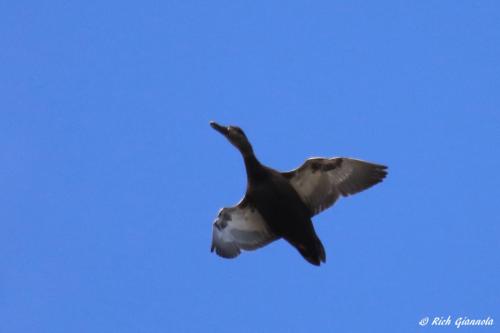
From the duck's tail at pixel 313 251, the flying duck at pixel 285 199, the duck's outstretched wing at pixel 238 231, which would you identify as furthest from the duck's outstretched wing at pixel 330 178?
the duck's outstretched wing at pixel 238 231

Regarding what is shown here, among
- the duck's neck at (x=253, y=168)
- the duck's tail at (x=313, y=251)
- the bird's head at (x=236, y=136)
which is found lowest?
the duck's tail at (x=313, y=251)

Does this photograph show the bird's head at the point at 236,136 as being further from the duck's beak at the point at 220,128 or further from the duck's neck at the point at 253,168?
the duck's neck at the point at 253,168

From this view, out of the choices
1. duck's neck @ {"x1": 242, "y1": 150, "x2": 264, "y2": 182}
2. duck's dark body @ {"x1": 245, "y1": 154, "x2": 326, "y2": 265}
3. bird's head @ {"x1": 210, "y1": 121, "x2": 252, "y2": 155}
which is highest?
bird's head @ {"x1": 210, "y1": 121, "x2": 252, "y2": 155}

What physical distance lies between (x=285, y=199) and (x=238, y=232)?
227 cm

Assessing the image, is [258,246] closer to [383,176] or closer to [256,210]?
[256,210]

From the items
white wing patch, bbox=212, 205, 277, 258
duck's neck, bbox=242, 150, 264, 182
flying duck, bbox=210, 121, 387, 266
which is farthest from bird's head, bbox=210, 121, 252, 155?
white wing patch, bbox=212, 205, 277, 258

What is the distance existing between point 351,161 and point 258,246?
2878mm

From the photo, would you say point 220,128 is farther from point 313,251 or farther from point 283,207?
point 313,251

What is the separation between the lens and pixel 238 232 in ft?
70.9

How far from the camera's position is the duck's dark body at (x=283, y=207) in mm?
19766

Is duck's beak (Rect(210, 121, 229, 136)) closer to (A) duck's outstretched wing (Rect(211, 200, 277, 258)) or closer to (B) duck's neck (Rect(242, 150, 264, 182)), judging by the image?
(B) duck's neck (Rect(242, 150, 264, 182))

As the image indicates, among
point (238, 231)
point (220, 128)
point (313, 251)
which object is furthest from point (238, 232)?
point (220, 128)

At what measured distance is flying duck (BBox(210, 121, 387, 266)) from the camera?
65.1 ft

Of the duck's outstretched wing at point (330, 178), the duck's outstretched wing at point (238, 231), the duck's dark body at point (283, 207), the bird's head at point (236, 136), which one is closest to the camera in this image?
the duck's dark body at point (283, 207)
